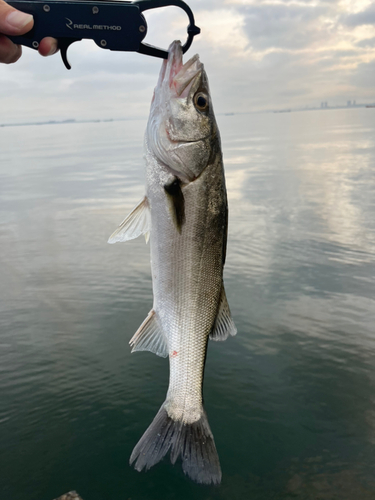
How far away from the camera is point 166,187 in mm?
2826

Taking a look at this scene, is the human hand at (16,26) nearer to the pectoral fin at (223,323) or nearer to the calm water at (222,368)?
the pectoral fin at (223,323)

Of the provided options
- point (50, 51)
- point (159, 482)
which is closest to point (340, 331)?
point (159, 482)

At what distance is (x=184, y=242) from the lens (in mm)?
2906

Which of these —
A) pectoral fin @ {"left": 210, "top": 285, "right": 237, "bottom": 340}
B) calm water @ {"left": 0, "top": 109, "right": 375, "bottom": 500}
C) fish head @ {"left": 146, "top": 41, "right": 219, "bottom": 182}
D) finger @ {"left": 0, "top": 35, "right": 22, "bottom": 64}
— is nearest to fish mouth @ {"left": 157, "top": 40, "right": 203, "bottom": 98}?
fish head @ {"left": 146, "top": 41, "right": 219, "bottom": 182}

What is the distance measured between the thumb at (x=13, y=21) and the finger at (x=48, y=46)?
12 cm

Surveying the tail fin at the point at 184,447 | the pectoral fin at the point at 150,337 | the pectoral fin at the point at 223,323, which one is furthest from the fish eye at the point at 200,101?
the tail fin at the point at 184,447

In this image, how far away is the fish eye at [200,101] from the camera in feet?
9.46

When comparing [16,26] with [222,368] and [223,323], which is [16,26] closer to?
[223,323]

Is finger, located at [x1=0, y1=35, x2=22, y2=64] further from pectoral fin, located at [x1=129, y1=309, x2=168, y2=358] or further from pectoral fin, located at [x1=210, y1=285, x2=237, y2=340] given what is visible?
pectoral fin, located at [x1=210, y1=285, x2=237, y2=340]

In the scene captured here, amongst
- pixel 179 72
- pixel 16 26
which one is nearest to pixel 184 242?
pixel 179 72

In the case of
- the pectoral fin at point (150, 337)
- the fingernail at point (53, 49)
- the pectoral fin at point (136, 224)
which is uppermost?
the fingernail at point (53, 49)

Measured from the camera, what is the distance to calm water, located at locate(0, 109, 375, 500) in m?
5.37

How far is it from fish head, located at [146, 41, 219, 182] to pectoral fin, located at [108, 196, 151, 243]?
13.3 inches

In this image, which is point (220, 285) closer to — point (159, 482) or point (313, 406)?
point (159, 482)
